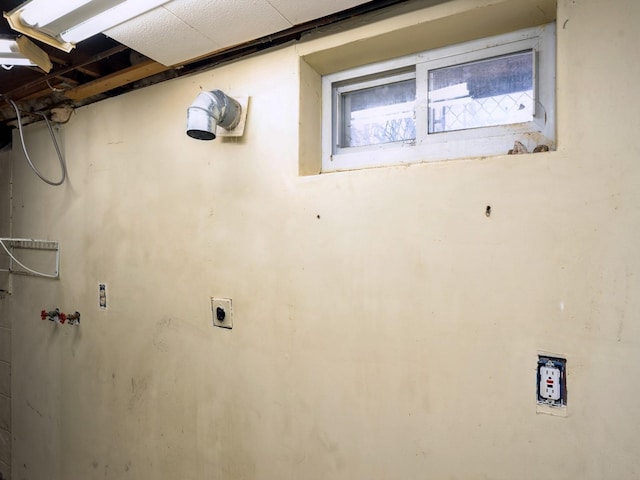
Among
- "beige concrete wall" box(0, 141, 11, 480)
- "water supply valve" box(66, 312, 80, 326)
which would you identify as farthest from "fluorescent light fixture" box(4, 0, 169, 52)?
"beige concrete wall" box(0, 141, 11, 480)

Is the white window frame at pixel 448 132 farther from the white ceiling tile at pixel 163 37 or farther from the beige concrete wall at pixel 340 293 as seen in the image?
the white ceiling tile at pixel 163 37

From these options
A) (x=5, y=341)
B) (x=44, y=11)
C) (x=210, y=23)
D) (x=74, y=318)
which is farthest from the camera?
(x=5, y=341)

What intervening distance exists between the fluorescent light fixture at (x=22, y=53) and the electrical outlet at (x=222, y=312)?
119 centimetres

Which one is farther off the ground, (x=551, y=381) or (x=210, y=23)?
(x=210, y=23)

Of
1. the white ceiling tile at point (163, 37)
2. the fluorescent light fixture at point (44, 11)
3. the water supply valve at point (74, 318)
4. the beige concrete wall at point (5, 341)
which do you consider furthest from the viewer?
the beige concrete wall at point (5, 341)

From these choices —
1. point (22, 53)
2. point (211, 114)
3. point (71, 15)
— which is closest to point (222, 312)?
point (211, 114)

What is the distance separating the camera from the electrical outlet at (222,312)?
1.40 metres

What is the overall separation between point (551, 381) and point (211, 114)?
1.36 metres

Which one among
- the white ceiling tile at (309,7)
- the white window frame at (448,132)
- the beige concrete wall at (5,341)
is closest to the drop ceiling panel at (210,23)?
the white ceiling tile at (309,7)

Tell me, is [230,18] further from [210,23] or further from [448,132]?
[448,132]

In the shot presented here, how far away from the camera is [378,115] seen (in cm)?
131

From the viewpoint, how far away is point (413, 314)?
1.06m

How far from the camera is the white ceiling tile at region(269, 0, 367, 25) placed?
105cm

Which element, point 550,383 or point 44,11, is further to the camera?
point 44,11
